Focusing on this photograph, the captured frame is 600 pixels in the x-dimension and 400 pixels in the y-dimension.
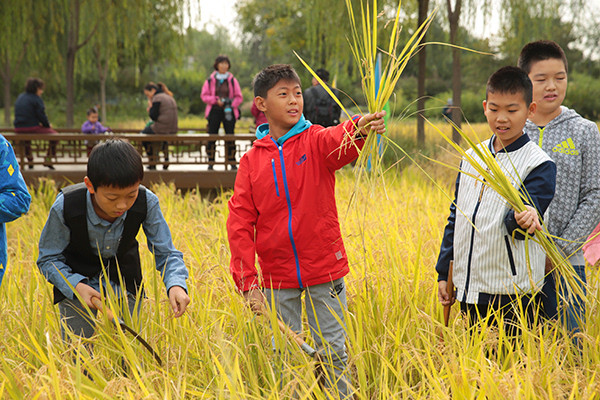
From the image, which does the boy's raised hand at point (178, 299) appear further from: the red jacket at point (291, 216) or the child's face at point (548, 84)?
the child's face at point (548, 84)

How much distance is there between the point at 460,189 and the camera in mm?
2273

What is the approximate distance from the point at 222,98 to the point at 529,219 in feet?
21.7

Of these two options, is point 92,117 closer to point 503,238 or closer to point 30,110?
point 30,110

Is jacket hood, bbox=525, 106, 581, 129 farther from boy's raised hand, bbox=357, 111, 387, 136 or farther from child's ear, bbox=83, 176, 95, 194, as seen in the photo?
child's ear, bbox=83, 176, 95, 194

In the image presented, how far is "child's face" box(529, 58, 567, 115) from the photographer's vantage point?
7.60 ft

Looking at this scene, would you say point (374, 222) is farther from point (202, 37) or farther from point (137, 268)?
point (202, 37)

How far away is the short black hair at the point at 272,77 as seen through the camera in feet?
7.27

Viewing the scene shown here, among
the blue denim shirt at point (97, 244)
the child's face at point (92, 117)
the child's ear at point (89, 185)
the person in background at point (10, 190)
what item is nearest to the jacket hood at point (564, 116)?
the blue denim shirt at point (97, 244)

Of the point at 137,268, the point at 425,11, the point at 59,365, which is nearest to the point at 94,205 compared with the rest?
the point at 137,268

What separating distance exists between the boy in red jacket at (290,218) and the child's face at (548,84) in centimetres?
97

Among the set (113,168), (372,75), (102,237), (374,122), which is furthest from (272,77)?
(102,237)

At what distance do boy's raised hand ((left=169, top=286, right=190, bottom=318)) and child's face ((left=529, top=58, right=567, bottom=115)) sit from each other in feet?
5.93

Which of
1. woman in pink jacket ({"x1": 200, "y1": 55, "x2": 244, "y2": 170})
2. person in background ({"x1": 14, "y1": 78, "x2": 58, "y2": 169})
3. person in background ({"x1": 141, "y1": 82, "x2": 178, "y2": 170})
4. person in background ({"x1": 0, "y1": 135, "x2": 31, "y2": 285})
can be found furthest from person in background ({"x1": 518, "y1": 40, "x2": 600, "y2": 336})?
person in background ({"x1": 14, "y1": 78, "x2": 58, "y2": 169})

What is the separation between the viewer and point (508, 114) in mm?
2055
